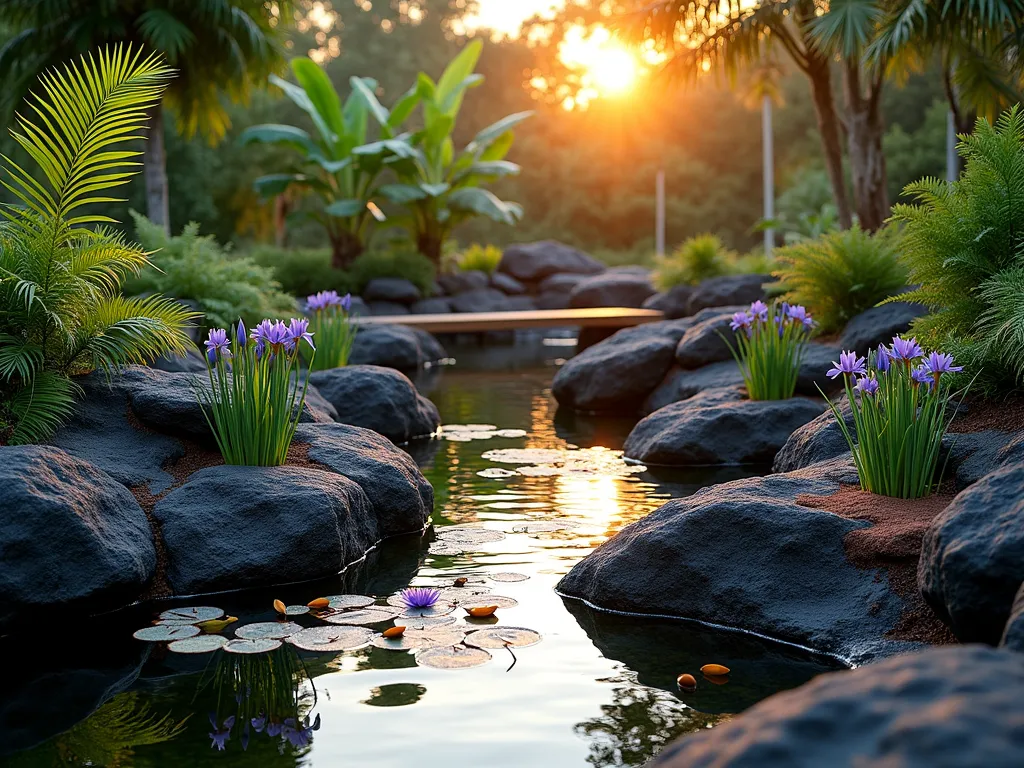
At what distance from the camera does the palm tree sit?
49.0 ft

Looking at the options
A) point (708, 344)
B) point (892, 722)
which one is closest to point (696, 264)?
point (708, 344)

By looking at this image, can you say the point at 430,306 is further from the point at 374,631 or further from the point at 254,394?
the point at 374,631

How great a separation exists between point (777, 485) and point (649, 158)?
36.4 meters

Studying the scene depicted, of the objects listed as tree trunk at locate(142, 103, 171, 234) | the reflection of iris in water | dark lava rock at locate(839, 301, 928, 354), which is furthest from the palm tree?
the reflection of iris in water

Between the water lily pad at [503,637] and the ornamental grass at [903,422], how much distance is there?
162cm

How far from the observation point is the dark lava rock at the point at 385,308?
2017 cm

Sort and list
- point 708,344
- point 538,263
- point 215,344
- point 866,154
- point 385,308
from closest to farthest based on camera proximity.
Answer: point 215,344 < point 708,344 < point 866,154 < point 385,308 < point 538,263

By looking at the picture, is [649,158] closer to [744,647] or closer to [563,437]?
[563,437]

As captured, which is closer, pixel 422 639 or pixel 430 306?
pixel 422 639

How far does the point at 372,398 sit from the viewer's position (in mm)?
8477

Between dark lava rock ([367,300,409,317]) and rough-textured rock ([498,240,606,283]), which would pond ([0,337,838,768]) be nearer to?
dark lava rock ([367,300,409,317])

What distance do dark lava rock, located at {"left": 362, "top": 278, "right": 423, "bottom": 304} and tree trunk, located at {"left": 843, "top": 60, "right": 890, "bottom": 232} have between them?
29.2 ft

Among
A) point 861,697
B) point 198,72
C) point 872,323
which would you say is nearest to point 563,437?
point 872,323

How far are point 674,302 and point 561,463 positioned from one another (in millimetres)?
10059
